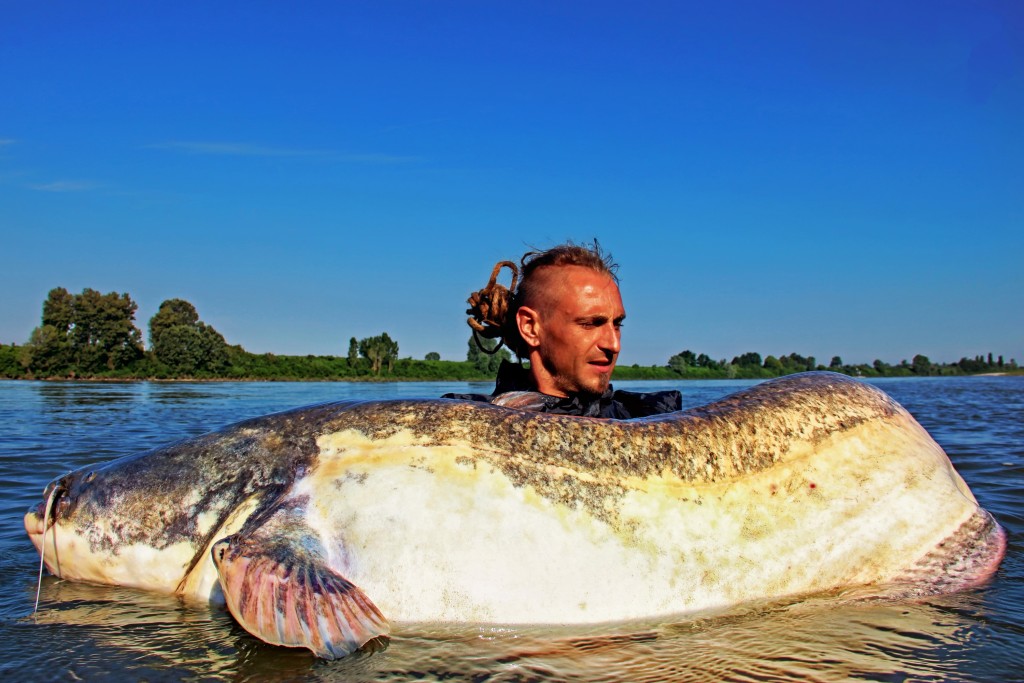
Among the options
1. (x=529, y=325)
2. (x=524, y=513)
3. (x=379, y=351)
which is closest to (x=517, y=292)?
(x=529, y=325)

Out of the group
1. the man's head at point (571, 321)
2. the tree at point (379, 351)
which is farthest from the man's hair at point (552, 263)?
the tree at point (379, 351)

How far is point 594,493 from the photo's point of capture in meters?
2.90

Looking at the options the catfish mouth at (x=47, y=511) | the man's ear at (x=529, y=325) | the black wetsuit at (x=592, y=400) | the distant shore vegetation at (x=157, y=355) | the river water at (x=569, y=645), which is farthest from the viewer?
the distant shore vegetation at (x=157, y=355)

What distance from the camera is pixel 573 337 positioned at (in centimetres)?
445

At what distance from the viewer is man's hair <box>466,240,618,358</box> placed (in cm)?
469

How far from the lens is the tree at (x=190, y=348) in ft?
187

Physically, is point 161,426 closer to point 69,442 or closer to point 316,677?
point 69,442

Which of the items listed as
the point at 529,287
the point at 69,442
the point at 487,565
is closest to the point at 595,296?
the point at 529,287

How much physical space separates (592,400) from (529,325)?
70 centimetres

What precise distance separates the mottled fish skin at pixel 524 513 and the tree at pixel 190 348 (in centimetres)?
5818

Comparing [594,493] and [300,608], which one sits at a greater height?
[594,493]

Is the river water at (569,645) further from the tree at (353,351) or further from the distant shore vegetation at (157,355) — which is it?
the tree at (353,351)

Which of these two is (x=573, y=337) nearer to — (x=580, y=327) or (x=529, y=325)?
(x=580, y=327)

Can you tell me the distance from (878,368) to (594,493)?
334ft
